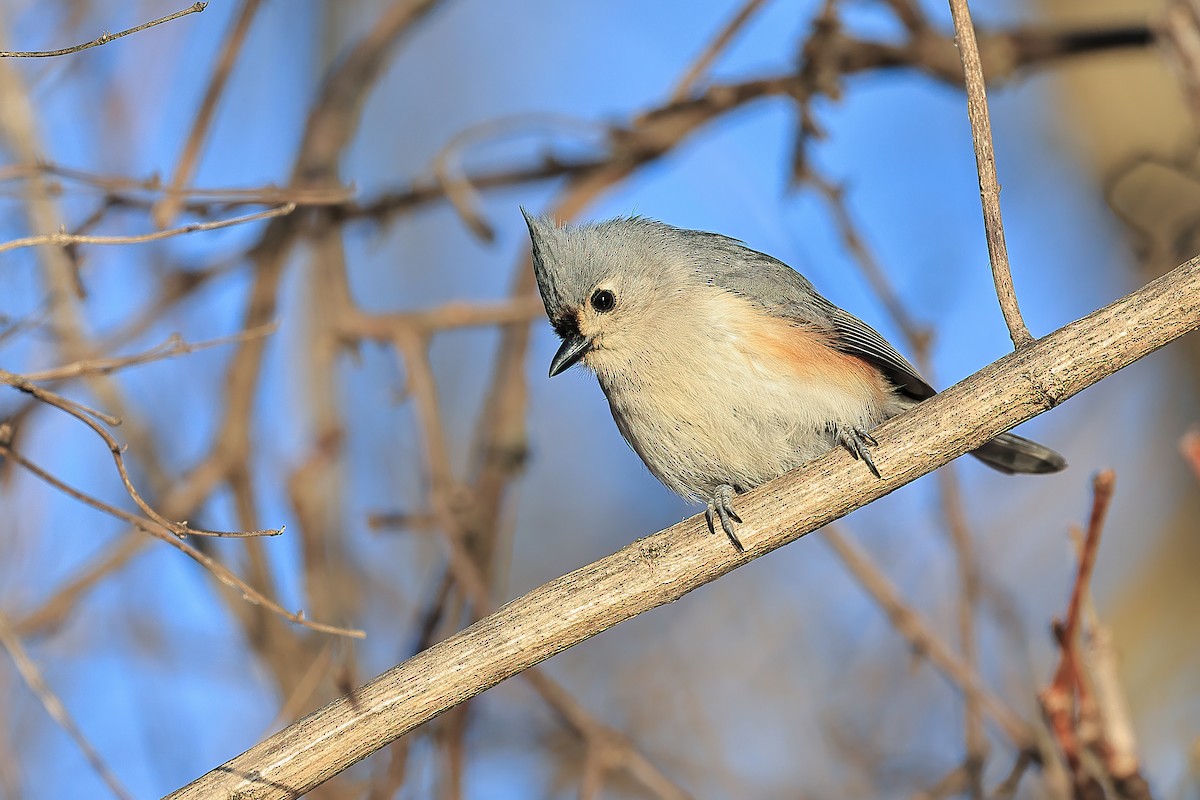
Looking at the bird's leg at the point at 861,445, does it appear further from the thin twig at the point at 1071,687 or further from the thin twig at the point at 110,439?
the thin twig at the point at 110,439

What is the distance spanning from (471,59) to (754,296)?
4.95 m

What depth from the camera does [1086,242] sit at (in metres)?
5.07

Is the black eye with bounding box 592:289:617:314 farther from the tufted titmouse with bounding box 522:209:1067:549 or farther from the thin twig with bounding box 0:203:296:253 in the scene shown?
the thin twig with bounding box 0:203:296:253

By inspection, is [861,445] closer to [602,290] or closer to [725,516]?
[725,516]

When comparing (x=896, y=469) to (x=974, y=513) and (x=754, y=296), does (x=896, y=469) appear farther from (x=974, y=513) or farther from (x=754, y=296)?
(x=974, y=513)

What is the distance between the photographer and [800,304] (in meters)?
3.12

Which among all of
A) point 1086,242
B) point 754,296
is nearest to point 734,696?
point 754,296

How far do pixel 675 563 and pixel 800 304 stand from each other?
1.31 m

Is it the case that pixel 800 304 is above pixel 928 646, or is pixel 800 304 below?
above

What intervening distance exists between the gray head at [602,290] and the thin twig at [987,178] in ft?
3.78

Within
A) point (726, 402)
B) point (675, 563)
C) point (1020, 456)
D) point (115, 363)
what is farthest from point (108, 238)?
point (1020, 456)

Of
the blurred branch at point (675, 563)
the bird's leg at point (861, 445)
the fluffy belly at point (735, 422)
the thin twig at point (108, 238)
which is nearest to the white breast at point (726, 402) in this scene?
the fluffy belly at point (735, 422)

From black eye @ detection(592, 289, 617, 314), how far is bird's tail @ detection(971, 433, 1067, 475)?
3.61 feet

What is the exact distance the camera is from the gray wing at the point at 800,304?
10.0 ft
